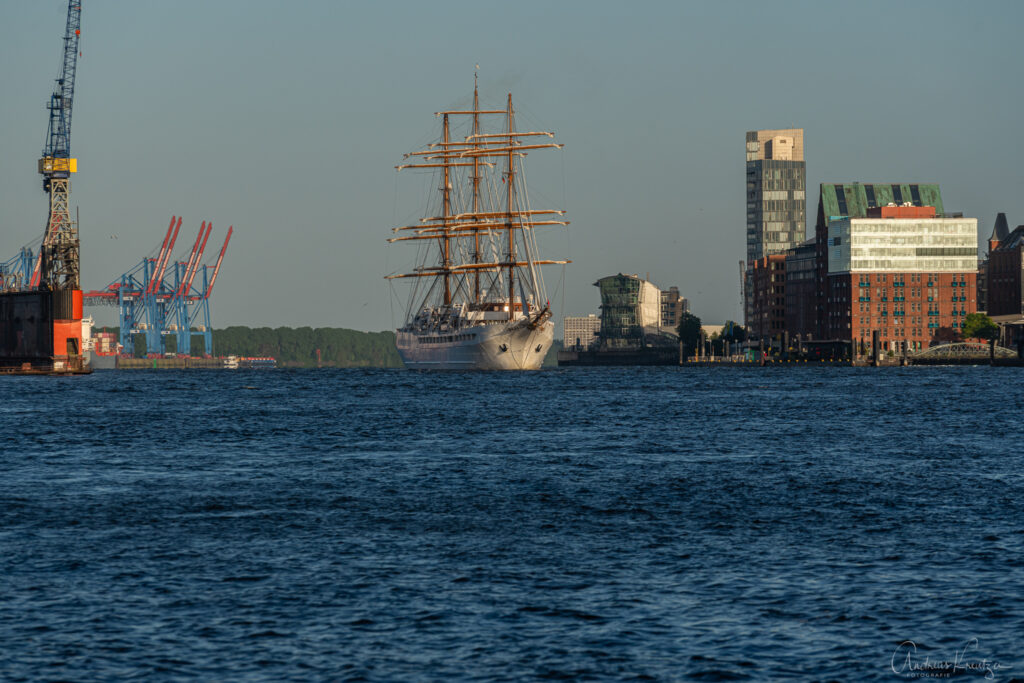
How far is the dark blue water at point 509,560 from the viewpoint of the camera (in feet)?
60.0

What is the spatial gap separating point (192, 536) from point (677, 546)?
1094 cm

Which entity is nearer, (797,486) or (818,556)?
(818,556)

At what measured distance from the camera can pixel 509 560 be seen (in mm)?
25328

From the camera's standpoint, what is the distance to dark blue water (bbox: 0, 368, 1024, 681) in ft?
60.0

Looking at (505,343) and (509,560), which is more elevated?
(505,343)

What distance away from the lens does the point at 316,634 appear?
1931cm

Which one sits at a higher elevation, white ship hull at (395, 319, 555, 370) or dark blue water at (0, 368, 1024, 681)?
white ship hull at (395, 319, 555, 370)

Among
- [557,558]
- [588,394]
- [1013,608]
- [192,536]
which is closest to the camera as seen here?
[1013,608]

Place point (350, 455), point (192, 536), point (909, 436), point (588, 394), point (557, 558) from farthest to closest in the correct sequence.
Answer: point (588, 394) → point (909, 436) → point (350, 455) → point (192, 536) → point (557, 558)

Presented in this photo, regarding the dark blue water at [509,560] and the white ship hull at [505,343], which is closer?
the dark blue water at [509,560]

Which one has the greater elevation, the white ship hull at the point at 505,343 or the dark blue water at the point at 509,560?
the white ship hull at the point at 505,343

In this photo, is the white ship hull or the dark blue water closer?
the dark blue water

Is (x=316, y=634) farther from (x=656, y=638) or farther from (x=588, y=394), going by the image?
(x=588, y=394)

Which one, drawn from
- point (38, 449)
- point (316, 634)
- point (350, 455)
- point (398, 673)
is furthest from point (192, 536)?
point (38, 449)
